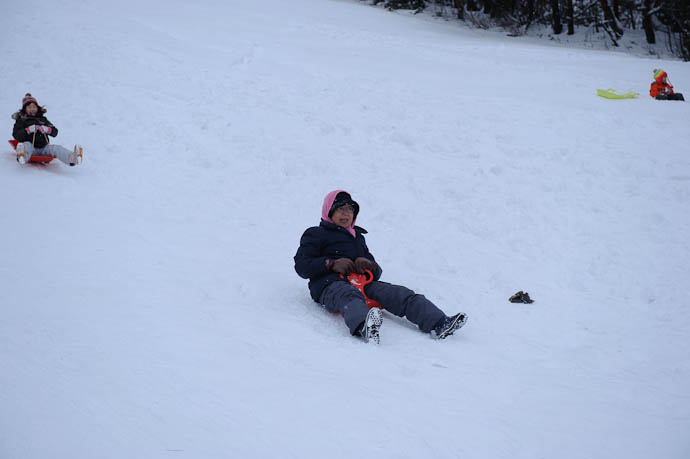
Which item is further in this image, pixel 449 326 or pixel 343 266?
pixel 343 266

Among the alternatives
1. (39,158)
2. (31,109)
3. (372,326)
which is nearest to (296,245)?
(372,326)

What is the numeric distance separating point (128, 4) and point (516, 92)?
10436 millimetres

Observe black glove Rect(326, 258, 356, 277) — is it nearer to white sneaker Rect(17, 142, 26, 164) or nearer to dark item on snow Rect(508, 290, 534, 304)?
dark item on snow Rect(508, 290, 534, 304)

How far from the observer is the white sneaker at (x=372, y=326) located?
3.74 m

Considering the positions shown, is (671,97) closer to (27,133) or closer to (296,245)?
(296,245)

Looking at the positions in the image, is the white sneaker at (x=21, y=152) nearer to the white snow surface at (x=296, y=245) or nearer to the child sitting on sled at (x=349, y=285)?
the white snow surface at (x=296, y=245)

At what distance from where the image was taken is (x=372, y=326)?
3.74 m

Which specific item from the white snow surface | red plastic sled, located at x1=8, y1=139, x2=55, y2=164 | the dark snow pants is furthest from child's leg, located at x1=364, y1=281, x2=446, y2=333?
red plastic sled, located at x1=8, y1=139, x2=55, y2=164

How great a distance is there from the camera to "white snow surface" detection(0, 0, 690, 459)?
8.93 ft

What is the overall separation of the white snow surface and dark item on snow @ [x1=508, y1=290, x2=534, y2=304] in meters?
0.13

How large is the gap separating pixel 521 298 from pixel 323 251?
169cm

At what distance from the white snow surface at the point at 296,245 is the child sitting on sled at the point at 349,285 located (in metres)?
0.14

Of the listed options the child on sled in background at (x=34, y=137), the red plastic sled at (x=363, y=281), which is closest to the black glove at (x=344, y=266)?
the red plastic sled at (x=363, y=281)

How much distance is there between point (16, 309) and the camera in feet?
11.4
